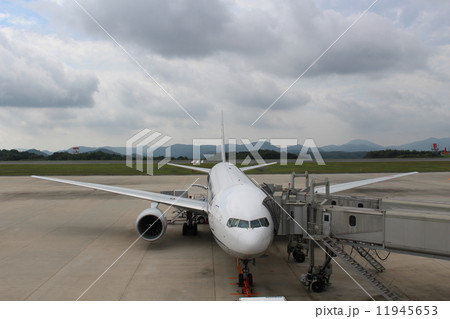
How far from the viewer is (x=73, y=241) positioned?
769 inches

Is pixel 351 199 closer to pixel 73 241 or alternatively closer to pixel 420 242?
pixel 420 242

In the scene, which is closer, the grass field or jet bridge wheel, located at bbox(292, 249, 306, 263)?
jet bridge wheel, located at bbox(292, 249, 306, 263)

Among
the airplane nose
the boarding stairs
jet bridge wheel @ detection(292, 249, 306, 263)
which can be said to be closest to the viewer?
the boarding stairs

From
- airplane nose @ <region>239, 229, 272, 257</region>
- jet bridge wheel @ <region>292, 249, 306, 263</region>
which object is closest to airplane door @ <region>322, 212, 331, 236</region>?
airplane nose @ <region>239, 229, 272, 257</region>

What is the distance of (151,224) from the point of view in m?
18.7

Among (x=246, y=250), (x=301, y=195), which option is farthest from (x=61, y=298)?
(x=301, y=195)

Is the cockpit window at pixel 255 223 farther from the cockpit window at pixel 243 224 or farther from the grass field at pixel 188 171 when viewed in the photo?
the grass field at pixel 188 171

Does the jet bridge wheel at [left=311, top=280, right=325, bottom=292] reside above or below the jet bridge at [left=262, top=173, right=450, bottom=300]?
below

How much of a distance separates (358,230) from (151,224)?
10.7 metres

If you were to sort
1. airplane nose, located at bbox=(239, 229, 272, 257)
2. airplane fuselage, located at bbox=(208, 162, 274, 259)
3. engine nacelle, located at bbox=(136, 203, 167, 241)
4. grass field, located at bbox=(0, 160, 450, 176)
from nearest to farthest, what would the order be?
1. airplane nose, located at bbox=(239, 229, 272, 257)
2. airplane fuselage, located at bbox=(208, 162, 274, 259)
3. engine nacelle, located at bbox=(136, 203, 167, 241)
4. grass field, located at bbox=(0, 160, 450, 176)

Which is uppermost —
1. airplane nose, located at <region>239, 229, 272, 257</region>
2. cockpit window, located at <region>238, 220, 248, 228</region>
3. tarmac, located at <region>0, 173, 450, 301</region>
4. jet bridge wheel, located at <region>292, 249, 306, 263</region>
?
cockpit window, located at <region>238, 220, 248, 228</region>

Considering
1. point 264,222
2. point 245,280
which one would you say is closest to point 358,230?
→ point 264,222

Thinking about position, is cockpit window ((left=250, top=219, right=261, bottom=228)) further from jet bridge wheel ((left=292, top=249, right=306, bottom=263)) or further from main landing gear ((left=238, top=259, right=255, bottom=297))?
jet bridge wheel ((left=292, top=249, right=306, bottom=263))

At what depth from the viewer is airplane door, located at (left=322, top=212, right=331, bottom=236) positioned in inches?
490
